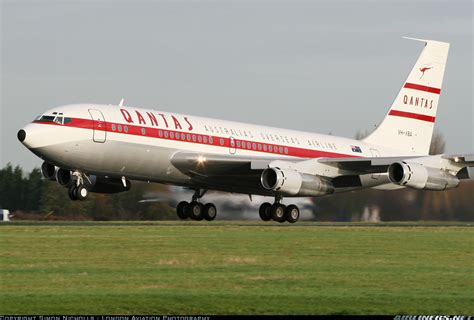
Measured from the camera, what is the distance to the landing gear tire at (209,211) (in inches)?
1913

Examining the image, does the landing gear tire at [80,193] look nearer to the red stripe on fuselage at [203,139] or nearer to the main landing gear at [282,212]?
the red stripe on fuselage at [203,139]

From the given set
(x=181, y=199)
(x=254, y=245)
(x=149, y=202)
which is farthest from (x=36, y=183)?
(x=254, y=245)

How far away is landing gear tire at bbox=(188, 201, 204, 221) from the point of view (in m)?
48.4

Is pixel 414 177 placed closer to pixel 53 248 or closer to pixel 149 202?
pixel 149 202

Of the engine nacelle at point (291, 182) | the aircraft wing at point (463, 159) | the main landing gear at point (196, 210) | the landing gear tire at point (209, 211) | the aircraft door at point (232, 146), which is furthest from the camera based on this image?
the landing gear tire at point (209, 211)

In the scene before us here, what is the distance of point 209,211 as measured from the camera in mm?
48688

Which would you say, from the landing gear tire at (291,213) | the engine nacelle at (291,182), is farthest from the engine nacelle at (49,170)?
the landing gear tire at (291,213)

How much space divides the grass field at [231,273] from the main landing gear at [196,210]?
1155cm

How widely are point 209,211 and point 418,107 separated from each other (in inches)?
581

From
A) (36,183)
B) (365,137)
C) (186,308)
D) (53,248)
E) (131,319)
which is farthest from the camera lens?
(36,183)

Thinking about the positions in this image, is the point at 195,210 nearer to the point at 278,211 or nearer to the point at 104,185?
the point at 278,211

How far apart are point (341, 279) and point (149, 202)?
107 feet

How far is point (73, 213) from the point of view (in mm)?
56719

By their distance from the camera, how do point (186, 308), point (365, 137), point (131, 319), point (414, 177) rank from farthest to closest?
point (365, 137)
point (414, 177)
point (186, 308)
point (131, 319)
